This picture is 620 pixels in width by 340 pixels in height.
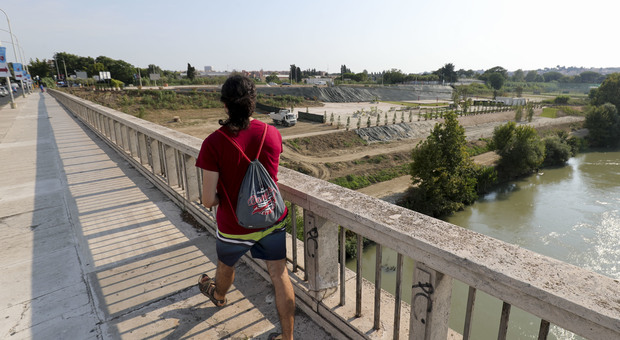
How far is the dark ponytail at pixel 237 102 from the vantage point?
82.1 inches

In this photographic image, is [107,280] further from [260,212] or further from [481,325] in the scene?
[481,325]

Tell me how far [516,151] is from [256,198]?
33.6m

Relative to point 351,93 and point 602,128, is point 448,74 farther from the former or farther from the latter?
point 602,128

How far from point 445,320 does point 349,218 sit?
0.77m

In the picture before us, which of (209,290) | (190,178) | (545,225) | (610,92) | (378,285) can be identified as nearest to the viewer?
(378,285)

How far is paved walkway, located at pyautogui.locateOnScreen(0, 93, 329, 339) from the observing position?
8.43 ft

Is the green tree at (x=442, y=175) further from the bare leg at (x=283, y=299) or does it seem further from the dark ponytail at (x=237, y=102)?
the dark ponytail at (x=237, y=102)

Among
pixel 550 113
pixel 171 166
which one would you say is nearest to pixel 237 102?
pixel 171 166

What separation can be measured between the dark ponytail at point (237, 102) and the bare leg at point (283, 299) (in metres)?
0.96

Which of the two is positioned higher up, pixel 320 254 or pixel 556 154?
pixel 320 254

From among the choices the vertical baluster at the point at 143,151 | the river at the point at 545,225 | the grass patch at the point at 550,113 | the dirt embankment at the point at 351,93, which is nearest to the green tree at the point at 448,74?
the dirt embankment at the point at 351,93

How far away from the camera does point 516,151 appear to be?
1182 inches

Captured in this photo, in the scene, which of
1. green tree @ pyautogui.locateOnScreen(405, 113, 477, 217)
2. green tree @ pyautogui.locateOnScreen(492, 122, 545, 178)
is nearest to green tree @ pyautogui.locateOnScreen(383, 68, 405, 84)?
green tree @ pyautogui.locateOnScreen(492, 122, 545, 178)

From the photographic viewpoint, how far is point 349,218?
7.07 feet
